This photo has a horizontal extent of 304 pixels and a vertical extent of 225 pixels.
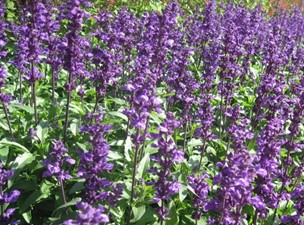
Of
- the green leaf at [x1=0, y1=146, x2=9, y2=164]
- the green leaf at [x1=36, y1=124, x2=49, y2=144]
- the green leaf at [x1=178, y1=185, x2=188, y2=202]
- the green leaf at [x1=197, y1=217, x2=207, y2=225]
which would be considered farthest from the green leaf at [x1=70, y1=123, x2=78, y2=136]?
the green leaf at [x1=197, y1=217, x2=207, y2=225]

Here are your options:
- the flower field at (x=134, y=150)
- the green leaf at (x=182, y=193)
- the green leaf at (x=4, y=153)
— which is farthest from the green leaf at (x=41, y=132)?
the green leaf at (x=182, y=193)

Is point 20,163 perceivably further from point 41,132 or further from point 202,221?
point 202,221

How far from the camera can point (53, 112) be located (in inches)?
294

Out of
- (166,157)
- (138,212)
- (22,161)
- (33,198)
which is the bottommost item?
(33,198)

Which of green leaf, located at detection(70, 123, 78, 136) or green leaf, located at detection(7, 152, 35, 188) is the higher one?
green leaf, located at detection(70, 123, 78, 136)

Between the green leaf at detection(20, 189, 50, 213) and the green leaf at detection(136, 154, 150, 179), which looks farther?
→ the green leaf at detection(136, 154, 150, 179)

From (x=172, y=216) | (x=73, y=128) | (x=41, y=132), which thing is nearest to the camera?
(x=172, y=216)

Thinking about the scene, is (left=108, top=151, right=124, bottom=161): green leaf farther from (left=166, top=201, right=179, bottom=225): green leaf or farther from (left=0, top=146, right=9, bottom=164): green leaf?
(left=0, top=146, right=9, bottom=164): green leaf

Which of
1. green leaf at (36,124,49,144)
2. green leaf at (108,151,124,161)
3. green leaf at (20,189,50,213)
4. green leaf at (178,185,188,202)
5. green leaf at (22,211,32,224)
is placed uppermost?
green leaf at (36,124,49,144)

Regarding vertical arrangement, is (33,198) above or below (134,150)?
below

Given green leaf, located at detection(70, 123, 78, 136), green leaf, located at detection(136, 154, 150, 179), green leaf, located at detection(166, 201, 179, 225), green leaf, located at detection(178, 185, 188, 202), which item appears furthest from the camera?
green leaf, located at detection(70, 123, 78, 136)

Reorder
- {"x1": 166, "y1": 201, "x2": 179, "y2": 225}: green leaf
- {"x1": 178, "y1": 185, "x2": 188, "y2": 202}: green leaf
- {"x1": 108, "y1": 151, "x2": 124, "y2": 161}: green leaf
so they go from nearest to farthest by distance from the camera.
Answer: {"x1": 166, "y1": 201, "x2": 179, "y2": 225}: green leaf, {"x1": 178, "y1": 185, "x2": 188, "y2": 202}: green leaf, {"x1": 108, "y1": 151, "x2": 124, "y2": 161}: green leaf

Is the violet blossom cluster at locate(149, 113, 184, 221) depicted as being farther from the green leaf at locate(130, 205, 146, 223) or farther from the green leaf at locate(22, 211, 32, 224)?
the green leaf at locate(22, 211, 32, 224)

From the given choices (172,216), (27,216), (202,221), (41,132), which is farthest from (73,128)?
(202,221)
